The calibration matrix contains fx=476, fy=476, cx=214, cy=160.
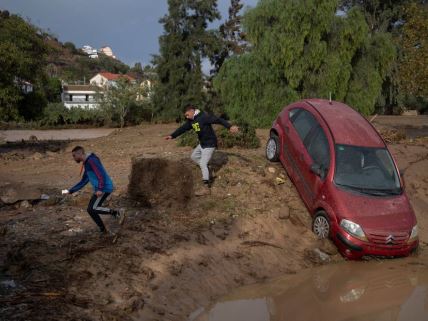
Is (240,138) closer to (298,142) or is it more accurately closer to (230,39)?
(298,142)

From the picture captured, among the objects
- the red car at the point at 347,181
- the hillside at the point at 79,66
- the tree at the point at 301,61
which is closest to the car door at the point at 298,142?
the red car at the point at 347,181

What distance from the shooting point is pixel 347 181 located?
8.64 metres

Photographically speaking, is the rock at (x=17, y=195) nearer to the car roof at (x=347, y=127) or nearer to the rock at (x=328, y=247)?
the rock at (x=328, y=247)

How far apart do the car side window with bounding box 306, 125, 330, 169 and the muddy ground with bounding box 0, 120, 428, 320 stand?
119 centimetres

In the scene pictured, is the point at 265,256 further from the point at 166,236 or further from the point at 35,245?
the point at 35,245

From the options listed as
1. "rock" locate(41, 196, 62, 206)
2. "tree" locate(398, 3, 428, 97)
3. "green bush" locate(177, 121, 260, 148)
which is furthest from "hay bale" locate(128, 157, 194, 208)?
"tree" locate(398, 3, 428, 97)

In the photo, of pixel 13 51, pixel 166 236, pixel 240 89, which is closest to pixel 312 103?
pixel 166 236

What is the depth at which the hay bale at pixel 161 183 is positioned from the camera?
9.52 m

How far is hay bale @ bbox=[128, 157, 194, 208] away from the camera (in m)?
9.52

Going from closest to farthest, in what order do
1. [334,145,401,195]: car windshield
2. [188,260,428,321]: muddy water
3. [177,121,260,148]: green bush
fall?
1. [188,260,428,321]: muddy water
2. [334,145,401,195]: car windshield
3. [177,121,260,148]: green bush

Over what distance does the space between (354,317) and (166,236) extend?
10.5 feet

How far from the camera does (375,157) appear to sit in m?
9.16

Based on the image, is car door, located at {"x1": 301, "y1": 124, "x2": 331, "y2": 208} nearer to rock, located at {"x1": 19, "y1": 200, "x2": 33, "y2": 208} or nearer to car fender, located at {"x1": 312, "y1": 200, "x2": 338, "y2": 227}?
car fender, located at {"x1": 312, "y1": 200, "x2": 338, "y2": 227}

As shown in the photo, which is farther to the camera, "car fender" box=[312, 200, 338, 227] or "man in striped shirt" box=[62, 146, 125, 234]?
"car fender" box=[312, 200, 338, 227]
